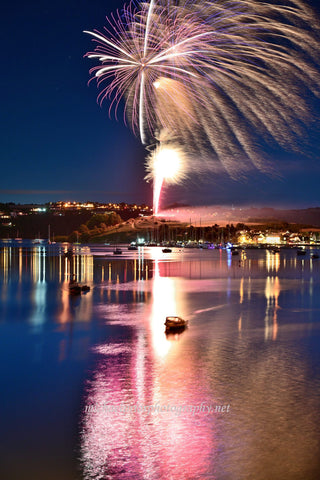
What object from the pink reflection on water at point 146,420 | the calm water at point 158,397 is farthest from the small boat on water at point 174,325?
the pink reflection on water at point 146,420

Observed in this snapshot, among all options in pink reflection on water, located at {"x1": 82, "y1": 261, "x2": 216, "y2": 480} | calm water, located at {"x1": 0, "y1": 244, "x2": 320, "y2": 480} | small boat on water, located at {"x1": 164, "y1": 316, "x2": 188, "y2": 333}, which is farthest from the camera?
small boat on water, located at {"x1": 164, "y1": 316, "x2": 188, "y2": 333}

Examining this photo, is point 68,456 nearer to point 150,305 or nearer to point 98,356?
point 98,356

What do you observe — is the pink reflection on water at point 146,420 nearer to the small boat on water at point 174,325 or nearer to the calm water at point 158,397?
the calm water at point 158,397

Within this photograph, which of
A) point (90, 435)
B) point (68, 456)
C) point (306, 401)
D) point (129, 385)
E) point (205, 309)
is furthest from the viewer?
point (205, 309)

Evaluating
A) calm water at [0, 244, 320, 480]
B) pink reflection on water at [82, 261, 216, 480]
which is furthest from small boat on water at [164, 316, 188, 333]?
pink reflection on water at [82, 261, 216, 480]

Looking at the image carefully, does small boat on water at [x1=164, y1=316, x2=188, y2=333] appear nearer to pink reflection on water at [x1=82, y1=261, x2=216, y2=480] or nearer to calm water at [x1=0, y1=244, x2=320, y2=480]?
calm water at [x1=0, y1=244, x2=320, y2=480]

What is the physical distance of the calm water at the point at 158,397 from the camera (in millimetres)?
10891

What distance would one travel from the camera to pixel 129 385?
52.9ft

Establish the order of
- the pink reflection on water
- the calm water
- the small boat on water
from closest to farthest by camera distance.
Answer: the pink reflection on water → the calm water → the small boat on water

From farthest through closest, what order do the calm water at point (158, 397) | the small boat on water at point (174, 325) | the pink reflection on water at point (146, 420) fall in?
the small boat on water at point (174, 325), the calm water at point (158, 397), the pink reflection on water at point (146, 420)

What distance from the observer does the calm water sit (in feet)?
35.7

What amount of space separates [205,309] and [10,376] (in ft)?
62.0

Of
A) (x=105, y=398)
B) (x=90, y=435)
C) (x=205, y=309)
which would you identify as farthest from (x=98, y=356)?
(x=205, y=309)

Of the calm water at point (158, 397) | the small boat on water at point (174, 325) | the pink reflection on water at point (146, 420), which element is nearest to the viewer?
the pink reflection on water at point (146, 420)
